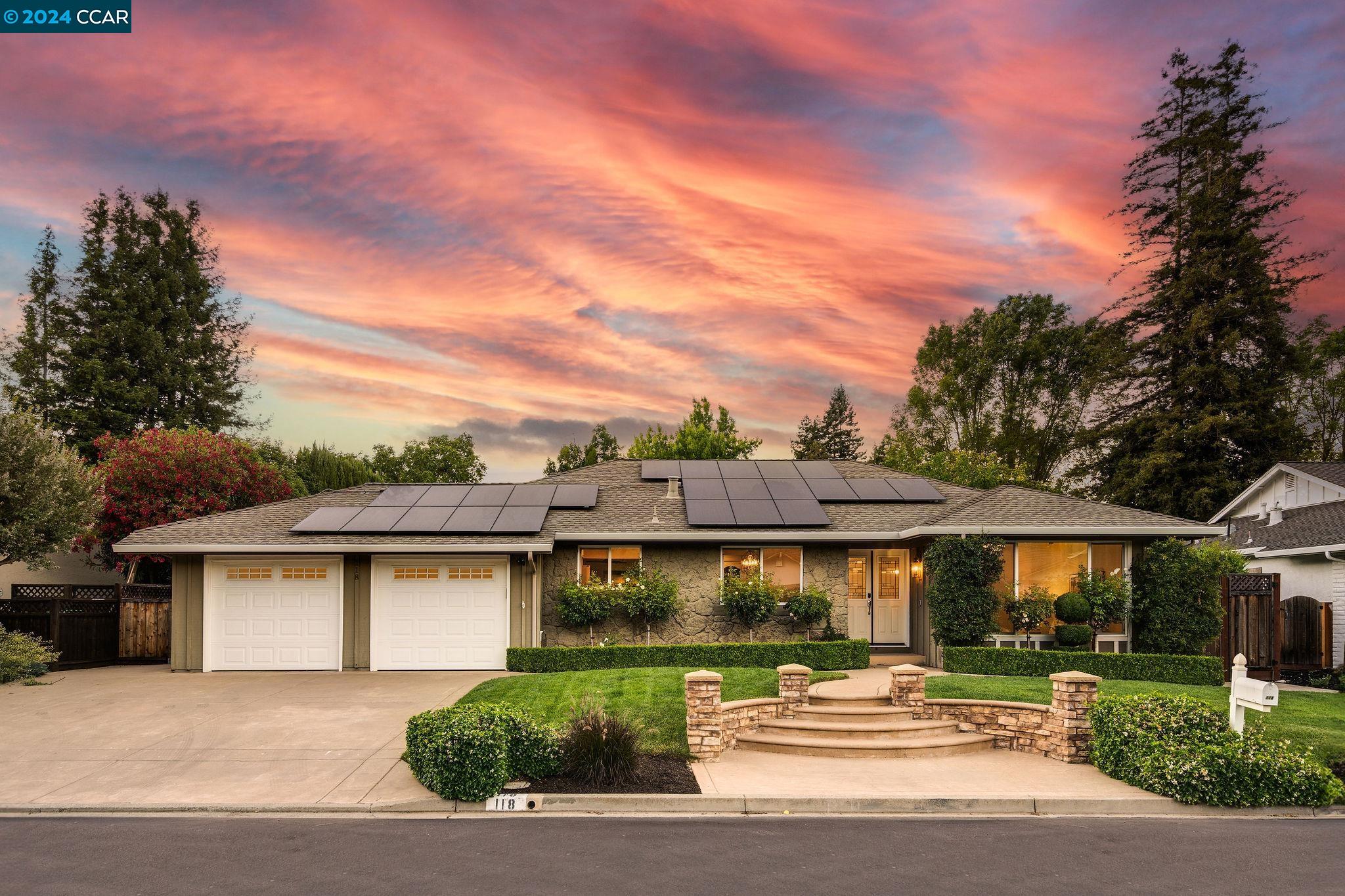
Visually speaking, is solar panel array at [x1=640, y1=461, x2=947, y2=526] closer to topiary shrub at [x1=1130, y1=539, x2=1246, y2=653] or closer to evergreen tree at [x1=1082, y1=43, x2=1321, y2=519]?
topiary shrub at [x1=1130, y1=539, x2=1246, y2=653]

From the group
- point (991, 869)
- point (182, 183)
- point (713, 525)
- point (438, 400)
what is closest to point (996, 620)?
point (713, 525)

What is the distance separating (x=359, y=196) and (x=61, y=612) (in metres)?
10.5

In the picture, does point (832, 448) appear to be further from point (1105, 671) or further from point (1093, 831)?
point (1093, 831)

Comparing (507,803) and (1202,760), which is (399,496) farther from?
(1202,760)

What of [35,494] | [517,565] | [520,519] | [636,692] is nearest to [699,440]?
[520,519]

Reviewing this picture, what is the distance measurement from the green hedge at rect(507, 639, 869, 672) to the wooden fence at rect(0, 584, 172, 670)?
8675mm

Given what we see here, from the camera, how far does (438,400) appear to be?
30172 mm

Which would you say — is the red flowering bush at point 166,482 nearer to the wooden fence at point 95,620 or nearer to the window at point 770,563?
the wooden fence at point 95,620

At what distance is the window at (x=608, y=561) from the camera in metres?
16.5

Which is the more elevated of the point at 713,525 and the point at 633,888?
the point at 713,525

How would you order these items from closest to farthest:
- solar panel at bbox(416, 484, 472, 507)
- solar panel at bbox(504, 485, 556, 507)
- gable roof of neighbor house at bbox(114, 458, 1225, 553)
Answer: gable roof of neighbor house at bbox(114, 458, 1225, 553)
solar panel at bbox(504, 485, 556, 507)
solar panel at bbox(416, 484, 472, 507)

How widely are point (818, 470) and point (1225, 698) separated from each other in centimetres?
1064

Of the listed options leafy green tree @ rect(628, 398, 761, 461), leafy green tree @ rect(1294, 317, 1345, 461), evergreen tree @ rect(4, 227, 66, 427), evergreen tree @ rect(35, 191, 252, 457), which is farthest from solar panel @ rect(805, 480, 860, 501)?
evergreen tree @ rect(4, 227, 66, 427)

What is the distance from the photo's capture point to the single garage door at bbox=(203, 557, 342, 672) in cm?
1562
